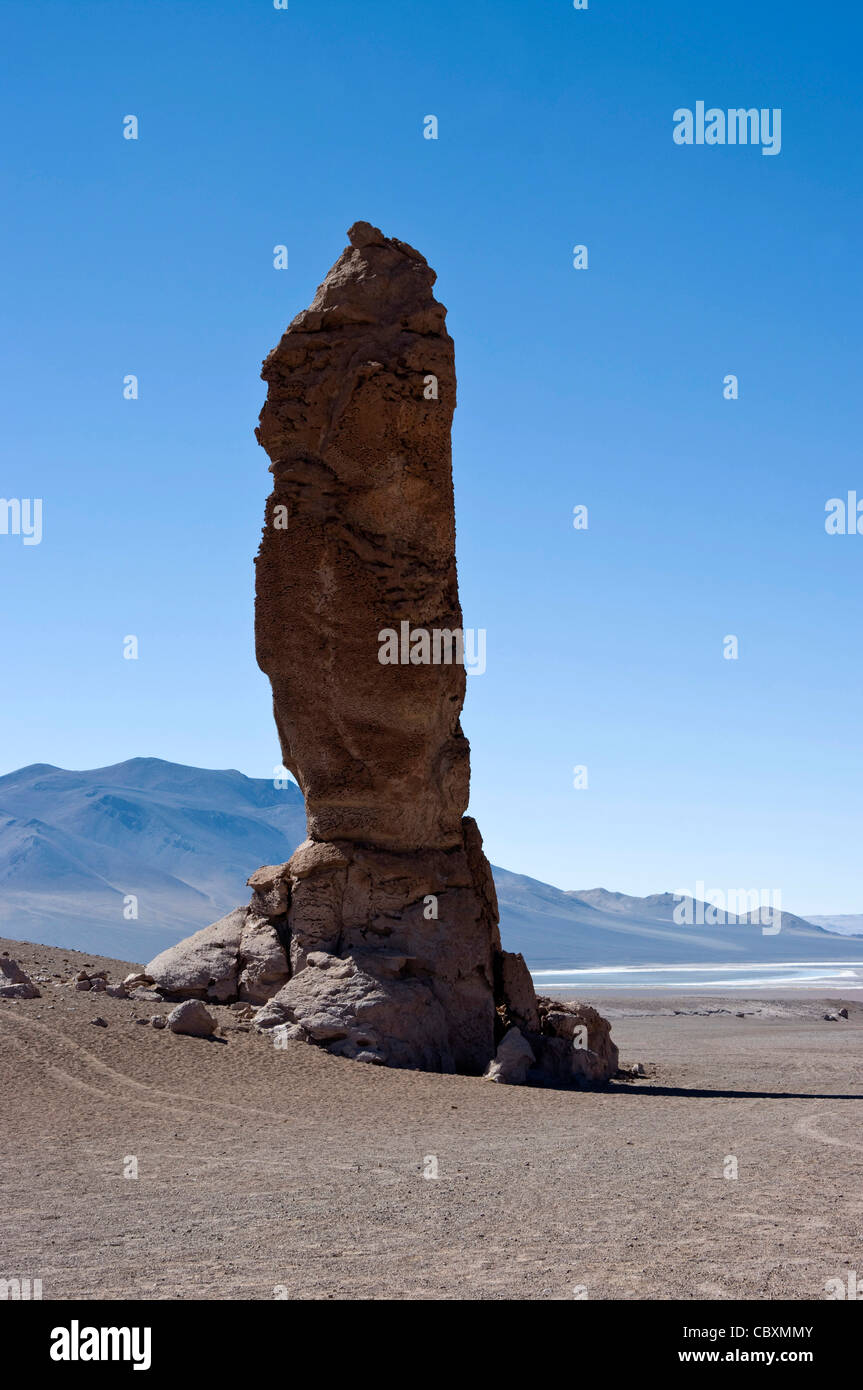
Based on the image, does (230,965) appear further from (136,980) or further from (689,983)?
(689,983)

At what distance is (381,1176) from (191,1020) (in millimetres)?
5383

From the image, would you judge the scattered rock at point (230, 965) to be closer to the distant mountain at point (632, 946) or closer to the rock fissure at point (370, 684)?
the rock fissure at point (370, 684)

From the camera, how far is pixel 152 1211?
7867mm

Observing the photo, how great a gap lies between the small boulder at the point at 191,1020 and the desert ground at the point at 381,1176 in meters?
0.18

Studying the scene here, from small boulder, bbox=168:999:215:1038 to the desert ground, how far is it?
0.59ft

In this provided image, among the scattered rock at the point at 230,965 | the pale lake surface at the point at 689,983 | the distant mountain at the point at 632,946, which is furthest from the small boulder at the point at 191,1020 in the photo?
the distant mountain at the point at 632,946

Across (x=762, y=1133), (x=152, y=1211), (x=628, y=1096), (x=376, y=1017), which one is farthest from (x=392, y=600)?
(x=152, y=1211)

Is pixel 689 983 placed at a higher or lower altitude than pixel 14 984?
lower

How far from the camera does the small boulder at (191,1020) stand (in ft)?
45.9

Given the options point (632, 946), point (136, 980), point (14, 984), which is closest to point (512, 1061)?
point (136, 980)

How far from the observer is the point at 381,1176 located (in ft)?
29.7
